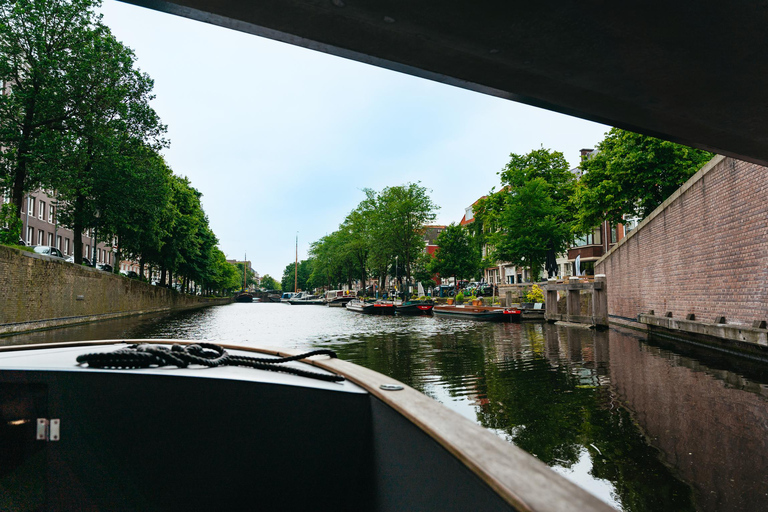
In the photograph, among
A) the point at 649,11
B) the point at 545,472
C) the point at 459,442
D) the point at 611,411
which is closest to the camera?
the point at 545,472

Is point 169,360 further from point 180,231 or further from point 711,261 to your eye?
point 180,231

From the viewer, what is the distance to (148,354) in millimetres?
2139

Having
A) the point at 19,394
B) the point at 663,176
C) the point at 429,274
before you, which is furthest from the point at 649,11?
the point at 429,274

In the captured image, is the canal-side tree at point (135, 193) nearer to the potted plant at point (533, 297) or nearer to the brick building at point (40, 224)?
the brick building at point (40, 224)

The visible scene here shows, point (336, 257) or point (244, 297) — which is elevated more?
point (336, 257)

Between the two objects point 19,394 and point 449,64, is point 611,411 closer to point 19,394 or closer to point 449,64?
point 449,64

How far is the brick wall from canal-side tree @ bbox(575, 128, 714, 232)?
3.46 m

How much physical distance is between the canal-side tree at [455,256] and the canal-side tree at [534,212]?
53.2ft

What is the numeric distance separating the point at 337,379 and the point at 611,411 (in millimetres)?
5592

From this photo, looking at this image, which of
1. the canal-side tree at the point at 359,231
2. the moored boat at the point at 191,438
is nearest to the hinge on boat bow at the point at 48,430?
the moored boat at the point at 191,438

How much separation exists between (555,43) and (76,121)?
22987mm

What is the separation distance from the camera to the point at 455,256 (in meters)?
53.5

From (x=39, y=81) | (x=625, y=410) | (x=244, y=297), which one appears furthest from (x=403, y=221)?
(x=244, y=297)

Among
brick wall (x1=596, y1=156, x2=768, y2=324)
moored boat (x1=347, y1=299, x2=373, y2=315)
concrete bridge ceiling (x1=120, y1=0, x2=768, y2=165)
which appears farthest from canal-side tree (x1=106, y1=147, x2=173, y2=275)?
brick wall (x1=596, y1=156, x2=768, y2=324)
